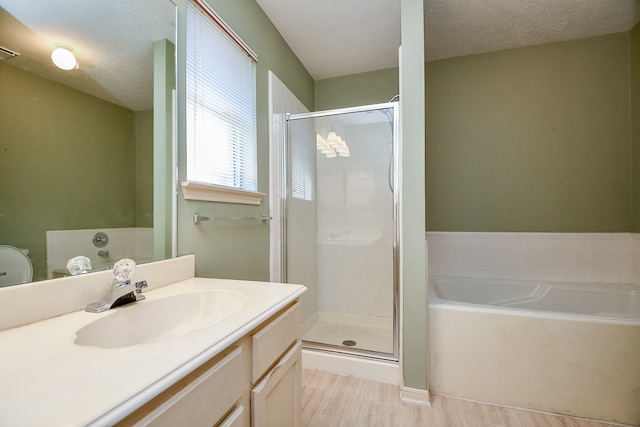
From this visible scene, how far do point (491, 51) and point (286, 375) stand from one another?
2968 millimetres

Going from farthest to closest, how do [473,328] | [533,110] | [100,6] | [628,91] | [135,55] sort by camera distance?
[533,110] → [628,91] → [473,328] → [135,55] → [100,6]

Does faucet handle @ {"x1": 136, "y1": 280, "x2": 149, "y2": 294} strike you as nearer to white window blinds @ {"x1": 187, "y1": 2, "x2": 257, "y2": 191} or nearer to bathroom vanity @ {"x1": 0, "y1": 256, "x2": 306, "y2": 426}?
bathroom vanity @ {"x1": 0, "y1": 256, "x2": 306, "y2": 426}

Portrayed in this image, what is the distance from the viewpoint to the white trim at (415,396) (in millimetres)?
1593

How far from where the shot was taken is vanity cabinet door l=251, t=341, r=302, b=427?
2.58 ft

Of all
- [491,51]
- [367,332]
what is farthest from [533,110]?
[367,332]

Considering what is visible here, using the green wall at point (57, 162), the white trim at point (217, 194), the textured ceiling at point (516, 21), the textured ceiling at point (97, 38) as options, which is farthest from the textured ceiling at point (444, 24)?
the green wall at point (57, 162)

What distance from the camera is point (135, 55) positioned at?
1.03 metres

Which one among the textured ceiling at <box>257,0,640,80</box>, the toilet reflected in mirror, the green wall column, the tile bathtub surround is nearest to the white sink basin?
the toilet reflected in mirror

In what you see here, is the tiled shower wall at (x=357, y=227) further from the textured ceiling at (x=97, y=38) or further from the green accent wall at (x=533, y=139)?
the textured ceiling at (x=97, y=38)

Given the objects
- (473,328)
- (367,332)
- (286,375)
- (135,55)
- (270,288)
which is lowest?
(367,332)

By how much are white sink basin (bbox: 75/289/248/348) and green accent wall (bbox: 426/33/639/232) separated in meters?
2.09

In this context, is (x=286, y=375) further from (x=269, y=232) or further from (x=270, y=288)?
(x=269, y=232)

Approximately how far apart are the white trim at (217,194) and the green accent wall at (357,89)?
1601 mm

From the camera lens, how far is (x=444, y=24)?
2.08 m
